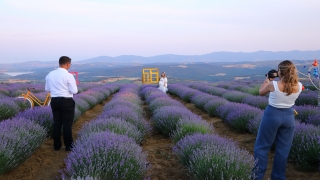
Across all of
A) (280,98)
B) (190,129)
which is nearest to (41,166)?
(190,129)

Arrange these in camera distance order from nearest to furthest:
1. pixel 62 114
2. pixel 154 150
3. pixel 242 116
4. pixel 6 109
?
pixel 62 114
pixel 154 150
pixel 242 116
pixel 6 109

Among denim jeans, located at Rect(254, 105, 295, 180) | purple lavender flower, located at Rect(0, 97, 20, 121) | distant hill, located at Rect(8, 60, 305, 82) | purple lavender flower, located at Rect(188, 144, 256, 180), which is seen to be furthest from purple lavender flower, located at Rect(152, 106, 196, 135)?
distant hill, located at Rect(8, 60, 305, 82)

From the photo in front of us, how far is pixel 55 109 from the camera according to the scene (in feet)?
13.7

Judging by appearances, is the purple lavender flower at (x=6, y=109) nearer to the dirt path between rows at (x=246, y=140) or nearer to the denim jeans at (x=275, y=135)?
the dirt path between rows at (x=246, y=140)

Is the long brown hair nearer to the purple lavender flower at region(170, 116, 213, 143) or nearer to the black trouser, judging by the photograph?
the purple lavender flower at region(170, 116, 213, 143)

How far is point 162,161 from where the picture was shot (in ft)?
12.7

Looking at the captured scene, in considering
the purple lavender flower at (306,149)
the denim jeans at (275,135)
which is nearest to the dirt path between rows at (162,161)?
the denim jeans at (275,135)

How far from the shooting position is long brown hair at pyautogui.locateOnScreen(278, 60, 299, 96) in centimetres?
265

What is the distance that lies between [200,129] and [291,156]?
1.35 metres

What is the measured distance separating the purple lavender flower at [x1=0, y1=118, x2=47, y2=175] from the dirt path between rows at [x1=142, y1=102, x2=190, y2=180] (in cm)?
158

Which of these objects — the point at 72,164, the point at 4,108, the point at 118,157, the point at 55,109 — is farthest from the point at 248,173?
the point at 4,108

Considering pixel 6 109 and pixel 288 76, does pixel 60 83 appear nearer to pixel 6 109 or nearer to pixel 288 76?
pixel 6 109

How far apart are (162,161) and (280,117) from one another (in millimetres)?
1831

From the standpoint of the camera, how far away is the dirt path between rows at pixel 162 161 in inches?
130
